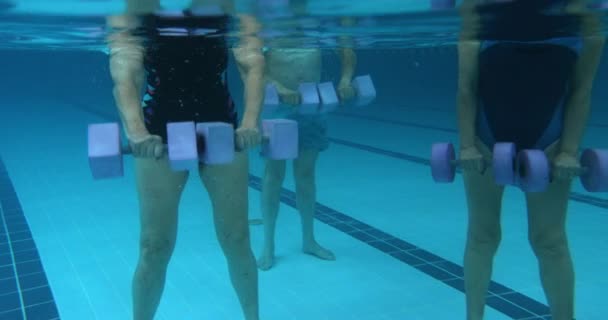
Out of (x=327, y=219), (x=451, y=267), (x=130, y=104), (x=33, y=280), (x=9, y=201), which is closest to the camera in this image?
Answer: (x=130, y=104)

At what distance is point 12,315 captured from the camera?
4277 millimetres

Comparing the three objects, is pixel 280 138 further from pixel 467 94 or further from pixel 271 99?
pixel 271 99

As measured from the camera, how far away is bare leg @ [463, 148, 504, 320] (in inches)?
129

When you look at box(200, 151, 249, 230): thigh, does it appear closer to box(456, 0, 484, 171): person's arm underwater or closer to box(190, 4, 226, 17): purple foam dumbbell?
box(190, 4, 226, 17): purple foam dumbbell

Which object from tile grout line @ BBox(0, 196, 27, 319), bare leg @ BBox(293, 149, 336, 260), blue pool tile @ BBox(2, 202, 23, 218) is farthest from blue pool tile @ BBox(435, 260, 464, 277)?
blue pool tile @ BBox(2, 202, 23, 218)

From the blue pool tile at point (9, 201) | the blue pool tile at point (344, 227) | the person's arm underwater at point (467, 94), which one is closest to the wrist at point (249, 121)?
the person's arm underwater at point (467, 94)

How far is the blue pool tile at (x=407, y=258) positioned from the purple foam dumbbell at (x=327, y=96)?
5.45 feet

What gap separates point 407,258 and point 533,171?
2.63 metres

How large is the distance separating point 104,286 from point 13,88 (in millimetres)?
30902

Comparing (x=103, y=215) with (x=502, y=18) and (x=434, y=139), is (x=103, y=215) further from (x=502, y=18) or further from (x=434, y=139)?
(x=434, y=139)

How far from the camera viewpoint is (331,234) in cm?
621

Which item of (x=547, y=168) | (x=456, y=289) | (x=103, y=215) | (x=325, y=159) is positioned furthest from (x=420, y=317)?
(x=325, y=159)

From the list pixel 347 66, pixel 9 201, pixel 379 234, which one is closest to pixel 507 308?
pixel 379 234

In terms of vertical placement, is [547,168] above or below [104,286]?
above
